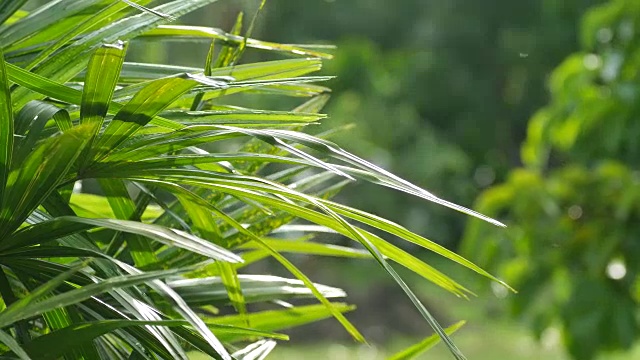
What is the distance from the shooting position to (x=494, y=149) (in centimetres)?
1302

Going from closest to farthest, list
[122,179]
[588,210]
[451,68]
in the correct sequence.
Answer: [122,179] < [588,210] < [451,68]

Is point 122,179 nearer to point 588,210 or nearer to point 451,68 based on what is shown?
point 588,210

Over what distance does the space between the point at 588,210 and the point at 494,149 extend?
31.3 ft

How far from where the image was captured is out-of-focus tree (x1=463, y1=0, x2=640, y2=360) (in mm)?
3055

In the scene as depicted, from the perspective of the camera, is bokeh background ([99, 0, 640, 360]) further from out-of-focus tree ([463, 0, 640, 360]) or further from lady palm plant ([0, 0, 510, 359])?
lady palm plant ([0, 0, 510, 359])

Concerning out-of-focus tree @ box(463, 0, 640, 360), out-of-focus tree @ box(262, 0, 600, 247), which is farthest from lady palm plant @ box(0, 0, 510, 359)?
out-of-focus tree @ box(262, 0, 600, 247)

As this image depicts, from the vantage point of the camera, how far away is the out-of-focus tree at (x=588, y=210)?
305 cm

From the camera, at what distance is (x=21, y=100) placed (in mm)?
787

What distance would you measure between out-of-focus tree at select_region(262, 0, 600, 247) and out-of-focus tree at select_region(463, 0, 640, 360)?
275 inches

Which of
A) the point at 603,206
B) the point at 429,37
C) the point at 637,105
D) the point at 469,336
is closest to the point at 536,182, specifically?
the point at 603,206

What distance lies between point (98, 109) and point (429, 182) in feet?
33.8

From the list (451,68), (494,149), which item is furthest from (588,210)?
(494,149)

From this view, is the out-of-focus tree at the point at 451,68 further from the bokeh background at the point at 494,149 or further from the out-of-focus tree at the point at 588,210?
the out-of-focus tree at the point at 588,210

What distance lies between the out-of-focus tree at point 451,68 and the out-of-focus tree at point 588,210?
6985 millimetres
